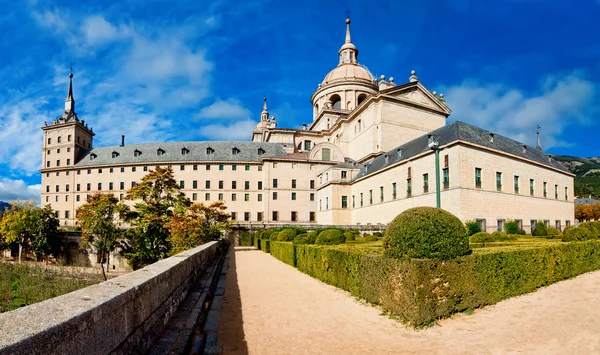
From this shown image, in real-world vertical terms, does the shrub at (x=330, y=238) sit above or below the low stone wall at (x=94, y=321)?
below

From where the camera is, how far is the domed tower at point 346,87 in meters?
62.1

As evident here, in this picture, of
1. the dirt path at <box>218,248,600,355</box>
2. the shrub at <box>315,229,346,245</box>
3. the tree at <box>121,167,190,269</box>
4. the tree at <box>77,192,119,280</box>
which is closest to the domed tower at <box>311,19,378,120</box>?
the tree at <box>121,167,190,269</box>

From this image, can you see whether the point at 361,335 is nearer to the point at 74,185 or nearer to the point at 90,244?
the point at 90,244

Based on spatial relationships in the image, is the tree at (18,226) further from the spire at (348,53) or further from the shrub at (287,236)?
the spire at (348,53)

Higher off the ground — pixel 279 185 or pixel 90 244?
pixel 279 185

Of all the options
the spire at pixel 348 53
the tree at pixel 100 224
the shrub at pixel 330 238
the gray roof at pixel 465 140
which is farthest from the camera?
the spire at pixel 348 53

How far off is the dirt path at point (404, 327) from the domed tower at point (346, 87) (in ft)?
179

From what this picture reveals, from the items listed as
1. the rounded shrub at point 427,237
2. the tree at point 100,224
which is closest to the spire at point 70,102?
the tree at point 100,224

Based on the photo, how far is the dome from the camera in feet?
206

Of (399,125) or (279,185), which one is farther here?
(279,185)

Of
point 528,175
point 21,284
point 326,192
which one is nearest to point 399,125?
point 326,192

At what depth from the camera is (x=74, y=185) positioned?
58562 millimetres

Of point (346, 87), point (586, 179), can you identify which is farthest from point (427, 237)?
point (586, 179)

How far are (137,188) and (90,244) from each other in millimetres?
10594
